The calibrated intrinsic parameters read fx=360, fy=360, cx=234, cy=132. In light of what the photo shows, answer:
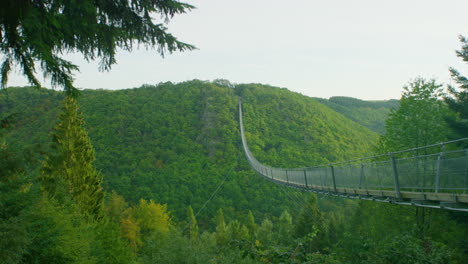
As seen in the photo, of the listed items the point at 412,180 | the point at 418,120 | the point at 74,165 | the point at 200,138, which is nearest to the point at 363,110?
the point at 200,138

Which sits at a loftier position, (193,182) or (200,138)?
(200,138)

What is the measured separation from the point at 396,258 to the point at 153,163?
139 feet

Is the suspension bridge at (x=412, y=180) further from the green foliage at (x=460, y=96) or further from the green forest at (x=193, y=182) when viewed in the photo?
the green foliage at (x=460, y=96)

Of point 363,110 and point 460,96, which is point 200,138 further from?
point 460,96

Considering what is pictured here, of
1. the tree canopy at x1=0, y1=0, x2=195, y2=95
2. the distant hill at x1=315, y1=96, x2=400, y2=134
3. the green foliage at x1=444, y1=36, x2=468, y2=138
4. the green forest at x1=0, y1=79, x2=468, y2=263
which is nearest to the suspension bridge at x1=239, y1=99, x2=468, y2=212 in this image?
the green forest at x1=0, y1=79, x2=468, y2=263

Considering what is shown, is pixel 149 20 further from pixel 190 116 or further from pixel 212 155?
pixel 190 116

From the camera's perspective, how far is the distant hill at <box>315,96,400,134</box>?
6425cm

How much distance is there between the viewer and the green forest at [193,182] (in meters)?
6.83

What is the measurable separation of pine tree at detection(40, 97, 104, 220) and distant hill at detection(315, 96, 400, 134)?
51047mm

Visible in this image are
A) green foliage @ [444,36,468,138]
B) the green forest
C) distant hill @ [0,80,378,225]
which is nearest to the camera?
the green forest

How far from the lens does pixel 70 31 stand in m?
2.01

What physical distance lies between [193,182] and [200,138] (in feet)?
43.2

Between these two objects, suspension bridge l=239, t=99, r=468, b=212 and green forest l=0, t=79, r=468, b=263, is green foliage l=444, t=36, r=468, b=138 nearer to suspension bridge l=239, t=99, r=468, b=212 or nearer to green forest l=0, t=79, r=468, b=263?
green forest l=0, t=79, r=468, b=263

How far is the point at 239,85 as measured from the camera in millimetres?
78562
